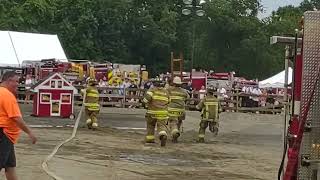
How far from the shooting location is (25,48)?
34.6 m

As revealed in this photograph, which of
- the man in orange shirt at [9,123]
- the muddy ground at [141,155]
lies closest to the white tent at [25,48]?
the muddy ground at [141,155]

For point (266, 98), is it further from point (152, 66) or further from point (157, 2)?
point (157, 2)

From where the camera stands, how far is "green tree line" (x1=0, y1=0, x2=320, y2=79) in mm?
61375

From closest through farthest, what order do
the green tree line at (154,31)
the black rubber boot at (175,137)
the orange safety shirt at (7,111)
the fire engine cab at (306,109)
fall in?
the fire engine cab at (306,109) → the orange safety shirt at (7,111) → the black rubber boot at (175,137) → the green tree line at (154,31)

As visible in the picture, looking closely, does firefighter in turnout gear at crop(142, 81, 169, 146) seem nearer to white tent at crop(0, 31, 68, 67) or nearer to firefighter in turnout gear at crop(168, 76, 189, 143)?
firefighter in turnout gear at crop(168, 76, 189, 143)

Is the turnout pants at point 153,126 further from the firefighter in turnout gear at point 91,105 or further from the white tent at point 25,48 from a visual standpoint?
the white tent at point 25,48

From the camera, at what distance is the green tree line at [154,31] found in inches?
2416

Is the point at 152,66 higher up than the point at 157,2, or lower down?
lower down

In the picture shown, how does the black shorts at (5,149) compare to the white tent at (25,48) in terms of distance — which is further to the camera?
the white tent at (25,48)

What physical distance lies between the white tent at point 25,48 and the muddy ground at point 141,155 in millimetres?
10944

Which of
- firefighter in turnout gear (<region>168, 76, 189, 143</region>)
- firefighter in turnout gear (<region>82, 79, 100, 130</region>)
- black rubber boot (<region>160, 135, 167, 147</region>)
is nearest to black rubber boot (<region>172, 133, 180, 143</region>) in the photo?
firefighter in turnout gear (<region>168, 76, 189, 143</region>)

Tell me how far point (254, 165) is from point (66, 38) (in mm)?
49254

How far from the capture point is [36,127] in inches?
759

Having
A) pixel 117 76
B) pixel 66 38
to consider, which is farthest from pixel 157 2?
pixel 117 76
